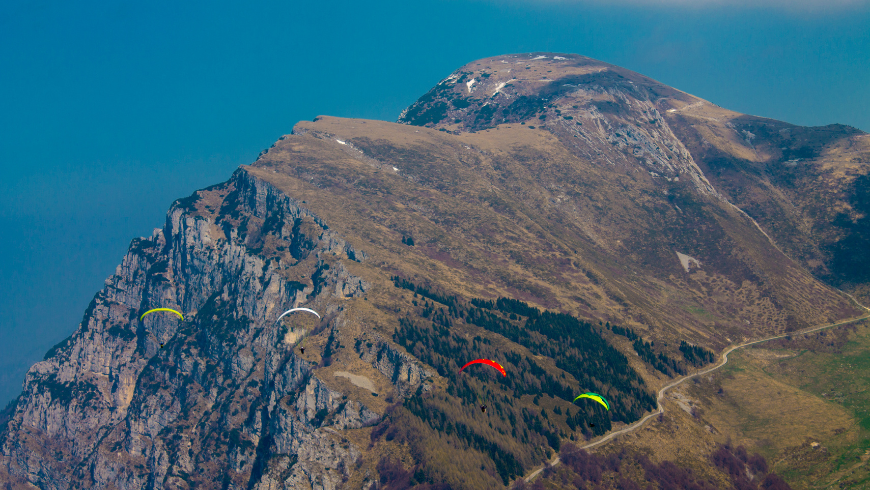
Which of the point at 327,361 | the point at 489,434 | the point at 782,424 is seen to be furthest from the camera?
the point at 327,361

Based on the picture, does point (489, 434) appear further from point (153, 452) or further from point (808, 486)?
point (153, 452)

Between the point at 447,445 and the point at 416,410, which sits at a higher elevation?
the point at 416,410

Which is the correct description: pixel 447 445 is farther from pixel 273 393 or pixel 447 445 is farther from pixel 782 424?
pixel 782 424

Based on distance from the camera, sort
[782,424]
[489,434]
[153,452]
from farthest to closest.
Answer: [153,452] → [782,424] → [489,434]

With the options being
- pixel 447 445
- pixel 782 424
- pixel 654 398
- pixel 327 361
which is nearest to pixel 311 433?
pixel 327 361

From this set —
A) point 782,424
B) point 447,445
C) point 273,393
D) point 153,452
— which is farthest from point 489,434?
point 153,452

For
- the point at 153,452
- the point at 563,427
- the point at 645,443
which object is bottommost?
the point at 645,443

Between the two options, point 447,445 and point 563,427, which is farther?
point 563,427

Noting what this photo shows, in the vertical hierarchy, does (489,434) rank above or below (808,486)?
above

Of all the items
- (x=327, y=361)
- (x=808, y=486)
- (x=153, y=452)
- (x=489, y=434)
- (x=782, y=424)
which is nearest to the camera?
(x=808, y=486)

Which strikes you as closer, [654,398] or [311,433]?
[311,433]
